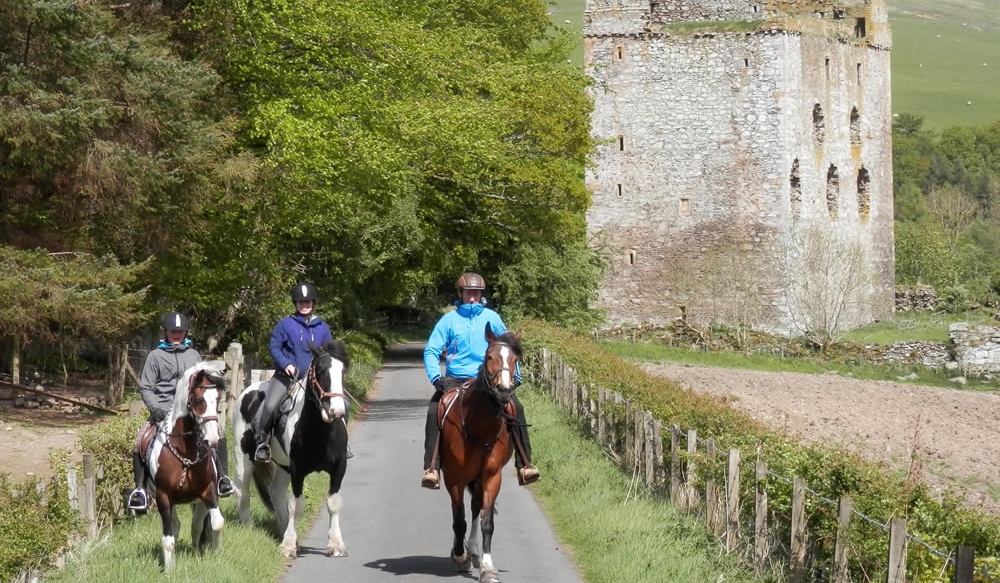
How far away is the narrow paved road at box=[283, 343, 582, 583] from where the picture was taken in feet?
42.7

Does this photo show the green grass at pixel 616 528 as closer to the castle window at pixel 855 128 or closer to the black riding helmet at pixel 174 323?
the black riding helmet at pixel 174 323

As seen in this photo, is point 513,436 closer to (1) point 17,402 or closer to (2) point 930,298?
(1) point 17,402

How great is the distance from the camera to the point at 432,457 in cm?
1320

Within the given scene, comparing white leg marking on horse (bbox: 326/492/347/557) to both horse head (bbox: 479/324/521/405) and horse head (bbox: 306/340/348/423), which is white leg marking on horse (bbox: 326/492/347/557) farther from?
horse head (bbox: 479/324/521/405)

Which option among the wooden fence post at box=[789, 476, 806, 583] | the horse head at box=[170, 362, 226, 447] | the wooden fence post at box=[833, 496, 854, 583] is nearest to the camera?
the wooden fence post at box=[833, 496, 854, 583]

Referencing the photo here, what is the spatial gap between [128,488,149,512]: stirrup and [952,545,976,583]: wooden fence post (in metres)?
7.17

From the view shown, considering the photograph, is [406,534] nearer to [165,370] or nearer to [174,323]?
[165,370]

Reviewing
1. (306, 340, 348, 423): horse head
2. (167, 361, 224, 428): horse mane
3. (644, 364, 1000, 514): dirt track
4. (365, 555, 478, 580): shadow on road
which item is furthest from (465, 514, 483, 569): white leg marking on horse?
(644, 364, 1000, 514): dirt track

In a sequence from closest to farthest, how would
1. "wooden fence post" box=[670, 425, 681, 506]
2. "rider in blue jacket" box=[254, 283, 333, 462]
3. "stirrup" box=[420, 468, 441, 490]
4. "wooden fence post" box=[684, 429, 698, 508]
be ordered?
"stirrup" box=[420, 468, 441, 490]
"rider in blue jacket" box=[254, 283, 333, 462]
"wooden fence post" box=[684, 429, 698, 508]
"wooden fence post" box=[670, 425, 681, 506]

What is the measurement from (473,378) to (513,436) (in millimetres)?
651

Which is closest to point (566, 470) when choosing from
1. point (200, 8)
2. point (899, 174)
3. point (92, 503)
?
point (92, 503)

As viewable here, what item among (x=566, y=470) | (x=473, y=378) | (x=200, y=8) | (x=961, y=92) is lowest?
(x=566, y=470)

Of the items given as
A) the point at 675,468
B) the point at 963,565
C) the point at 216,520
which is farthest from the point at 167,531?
the point at 963,565

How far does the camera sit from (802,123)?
57438 millimetres
